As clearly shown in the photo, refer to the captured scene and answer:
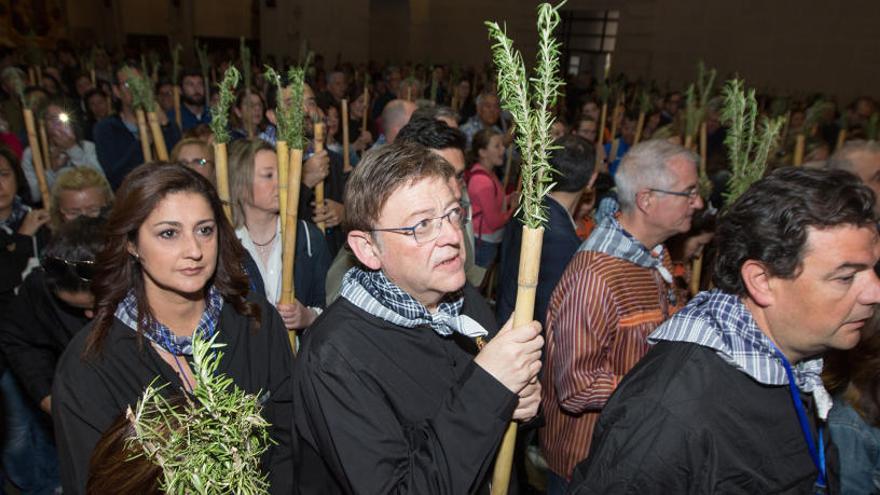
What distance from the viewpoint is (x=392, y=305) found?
166 centimetres

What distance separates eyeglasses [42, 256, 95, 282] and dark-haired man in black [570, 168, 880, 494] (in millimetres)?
2097

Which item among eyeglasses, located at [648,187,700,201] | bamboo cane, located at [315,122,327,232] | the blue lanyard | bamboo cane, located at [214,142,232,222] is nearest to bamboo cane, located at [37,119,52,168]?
bamboo cane, located at [315,122,327,232]

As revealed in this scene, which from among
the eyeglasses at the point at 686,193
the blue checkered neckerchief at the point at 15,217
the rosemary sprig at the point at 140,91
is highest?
the rosemary sprig at the point at 140,91

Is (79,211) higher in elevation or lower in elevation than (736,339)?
lower

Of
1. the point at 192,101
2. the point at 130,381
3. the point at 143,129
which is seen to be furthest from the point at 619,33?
the point at 130,381

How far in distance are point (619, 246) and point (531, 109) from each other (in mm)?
1449

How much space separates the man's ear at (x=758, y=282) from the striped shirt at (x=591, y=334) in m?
0.76

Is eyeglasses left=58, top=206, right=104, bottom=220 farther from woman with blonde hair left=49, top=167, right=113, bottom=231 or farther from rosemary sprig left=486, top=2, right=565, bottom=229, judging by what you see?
rosemary sprig left=486, top=2, right=565, bottom=229

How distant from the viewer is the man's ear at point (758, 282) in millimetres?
1704

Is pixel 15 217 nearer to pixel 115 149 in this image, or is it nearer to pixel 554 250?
pixel 115 149

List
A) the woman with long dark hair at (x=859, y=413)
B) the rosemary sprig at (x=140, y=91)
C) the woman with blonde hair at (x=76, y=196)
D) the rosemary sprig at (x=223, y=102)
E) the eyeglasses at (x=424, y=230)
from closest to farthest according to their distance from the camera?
the eyeglasses at (x=424, y=230)
the woman with long dark hair at (x=859, y=413)
the rosemary sprig at (x=223, y=102)
the rosemary sprig at (x=140, y=91)
the woman with blonde hair at (x=76, y=196)

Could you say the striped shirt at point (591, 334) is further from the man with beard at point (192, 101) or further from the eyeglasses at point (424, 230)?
the man with beard at point (192, 101)

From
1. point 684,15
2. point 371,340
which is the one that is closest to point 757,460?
point 371,340

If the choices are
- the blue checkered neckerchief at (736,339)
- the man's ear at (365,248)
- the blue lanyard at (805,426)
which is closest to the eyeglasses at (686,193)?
the blue checkered neckerchief at (736,339)
